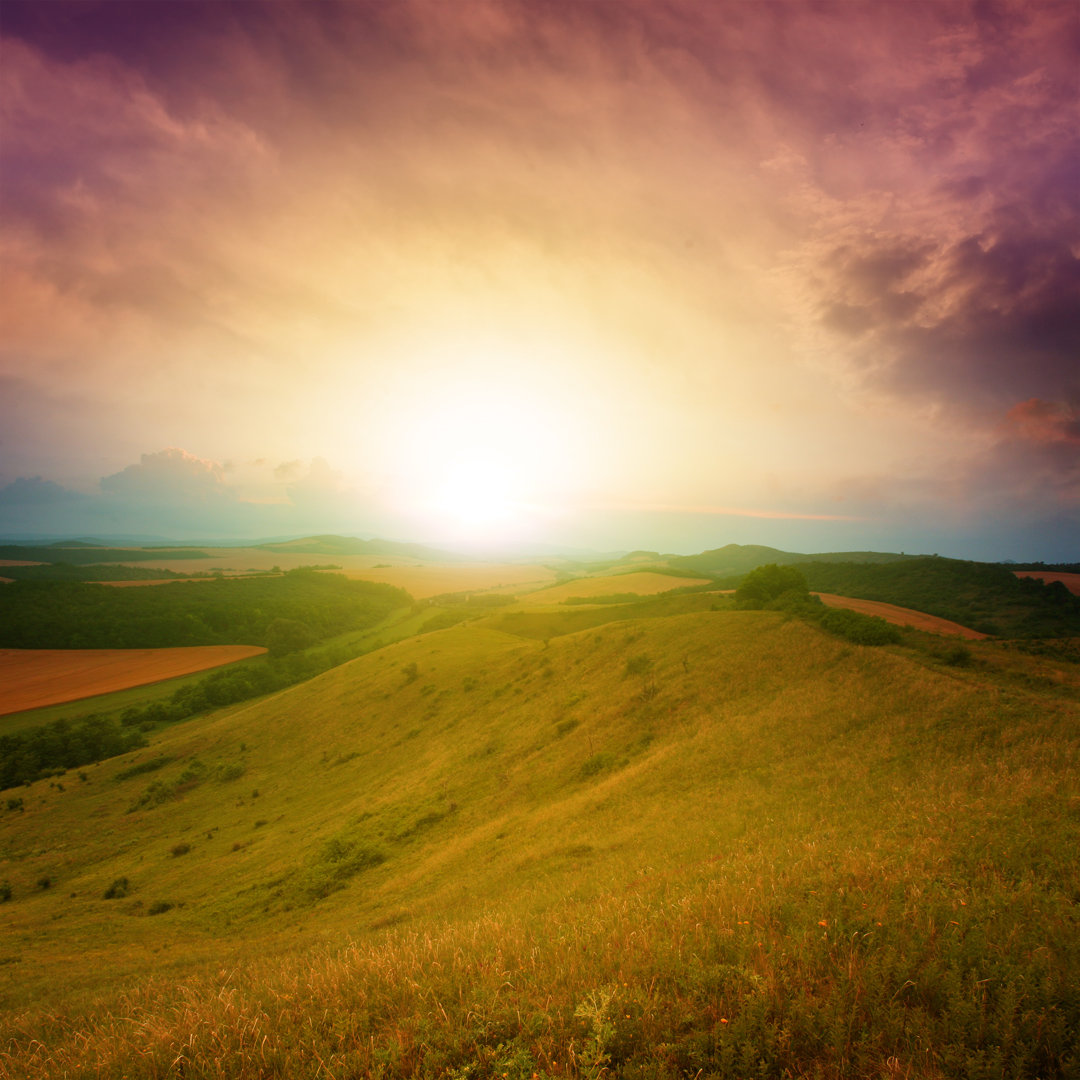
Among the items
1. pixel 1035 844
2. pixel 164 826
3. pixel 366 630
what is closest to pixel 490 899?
pixel 1035 844

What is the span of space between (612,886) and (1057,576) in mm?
102724

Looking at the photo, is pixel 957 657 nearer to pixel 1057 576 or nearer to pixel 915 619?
pixel 915 619

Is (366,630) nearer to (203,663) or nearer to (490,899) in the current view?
(203,663)

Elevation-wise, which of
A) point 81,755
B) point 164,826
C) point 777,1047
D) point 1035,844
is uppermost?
point 777,1047

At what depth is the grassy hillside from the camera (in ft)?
16.7

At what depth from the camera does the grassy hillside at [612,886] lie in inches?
201

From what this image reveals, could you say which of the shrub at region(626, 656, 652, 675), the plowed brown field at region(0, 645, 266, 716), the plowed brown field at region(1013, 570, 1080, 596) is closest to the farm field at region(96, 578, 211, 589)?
the plowed brown field at region(0, 645, 266, 716)

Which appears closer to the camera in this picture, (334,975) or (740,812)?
(334,975)

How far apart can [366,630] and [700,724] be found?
12464 cm

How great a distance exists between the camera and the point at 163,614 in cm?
11825

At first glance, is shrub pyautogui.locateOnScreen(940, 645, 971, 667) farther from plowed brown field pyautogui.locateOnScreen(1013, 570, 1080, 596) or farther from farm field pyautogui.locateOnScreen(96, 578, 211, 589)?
farm field pyautogui.locateOnScreen(96, 578, 211, 589)

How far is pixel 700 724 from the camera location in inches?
1055

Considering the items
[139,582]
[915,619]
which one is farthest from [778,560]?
[139,582]

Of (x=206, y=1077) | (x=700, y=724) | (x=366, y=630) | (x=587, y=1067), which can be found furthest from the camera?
(x=366, y=630)
